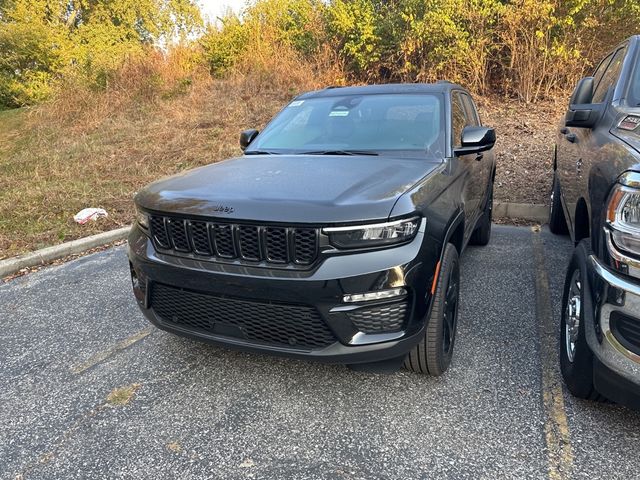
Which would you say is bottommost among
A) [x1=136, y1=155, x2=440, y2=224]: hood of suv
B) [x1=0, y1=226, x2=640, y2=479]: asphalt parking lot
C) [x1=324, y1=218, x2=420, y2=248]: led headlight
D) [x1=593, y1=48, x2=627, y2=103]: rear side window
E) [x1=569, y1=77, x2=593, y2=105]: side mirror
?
[x1=0, y1=226, x2=640, y2=479]: asphalt parking lot

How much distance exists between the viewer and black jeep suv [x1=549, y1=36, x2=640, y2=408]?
1.83 meters

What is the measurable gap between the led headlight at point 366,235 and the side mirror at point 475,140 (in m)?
1.30

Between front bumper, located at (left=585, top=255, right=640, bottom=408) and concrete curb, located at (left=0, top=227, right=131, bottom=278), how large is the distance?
16.6ft

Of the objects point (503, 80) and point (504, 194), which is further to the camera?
point (503, 80)

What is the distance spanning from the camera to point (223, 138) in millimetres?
10234

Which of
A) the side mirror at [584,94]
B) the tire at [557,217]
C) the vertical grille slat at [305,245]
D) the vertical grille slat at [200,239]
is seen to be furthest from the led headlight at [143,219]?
the tire at [557,217]

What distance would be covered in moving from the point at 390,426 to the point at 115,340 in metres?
2.05

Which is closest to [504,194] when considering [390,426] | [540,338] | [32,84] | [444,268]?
[540,338]

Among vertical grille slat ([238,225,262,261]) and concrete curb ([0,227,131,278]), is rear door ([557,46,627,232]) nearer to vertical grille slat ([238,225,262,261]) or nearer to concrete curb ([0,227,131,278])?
vertical grille slat ([238,225,262,261])

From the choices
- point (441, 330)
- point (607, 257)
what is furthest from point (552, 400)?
point (607, 257)

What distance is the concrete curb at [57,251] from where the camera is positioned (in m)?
4.61

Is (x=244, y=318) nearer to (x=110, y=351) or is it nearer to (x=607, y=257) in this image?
(x=110, y=351)

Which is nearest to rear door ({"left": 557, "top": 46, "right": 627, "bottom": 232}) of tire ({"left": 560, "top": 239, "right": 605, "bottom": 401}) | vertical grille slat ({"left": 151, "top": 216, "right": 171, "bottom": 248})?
tire ({"left": 560, "top": 239, "right": 605, "bottom": 401})

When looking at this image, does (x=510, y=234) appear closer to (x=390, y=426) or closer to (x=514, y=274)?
(x=514, y=274)
